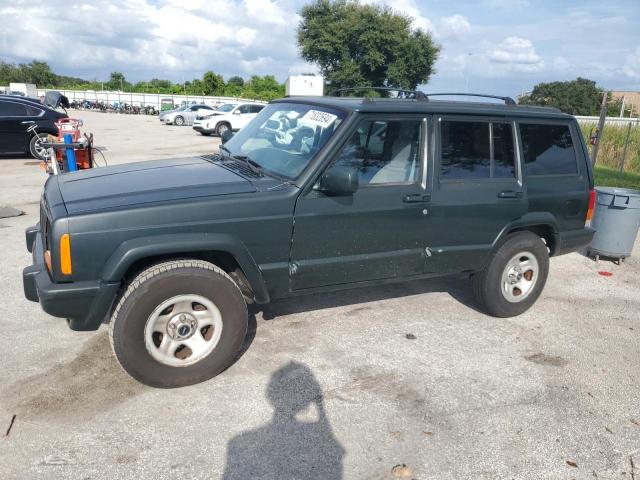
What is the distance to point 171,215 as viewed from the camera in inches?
127

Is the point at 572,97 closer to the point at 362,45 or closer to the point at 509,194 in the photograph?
the point at 362,45

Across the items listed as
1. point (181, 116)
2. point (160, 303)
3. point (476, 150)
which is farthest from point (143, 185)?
point (181, 116)

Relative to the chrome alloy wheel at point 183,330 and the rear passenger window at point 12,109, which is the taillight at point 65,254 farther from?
the rear passenger window at point 12,109

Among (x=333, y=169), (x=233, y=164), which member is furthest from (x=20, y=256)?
(x=333, y=169)

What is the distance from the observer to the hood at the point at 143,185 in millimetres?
3232

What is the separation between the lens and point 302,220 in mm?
3557

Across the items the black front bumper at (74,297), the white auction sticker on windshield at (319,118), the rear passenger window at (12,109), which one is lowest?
the black front bumper at (74,297)

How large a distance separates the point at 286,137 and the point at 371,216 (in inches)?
37.0

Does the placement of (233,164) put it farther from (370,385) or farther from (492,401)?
(492,401)

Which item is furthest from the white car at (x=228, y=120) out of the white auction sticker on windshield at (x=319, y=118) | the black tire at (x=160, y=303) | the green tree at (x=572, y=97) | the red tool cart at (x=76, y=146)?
the green tree at (x=572, y=97)

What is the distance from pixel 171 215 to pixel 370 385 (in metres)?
1.74

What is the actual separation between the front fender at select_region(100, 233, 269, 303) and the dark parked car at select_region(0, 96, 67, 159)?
11.5 meters

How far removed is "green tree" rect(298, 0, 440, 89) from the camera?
48406 mm

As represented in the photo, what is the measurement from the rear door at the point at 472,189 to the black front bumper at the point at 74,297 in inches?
95.4
